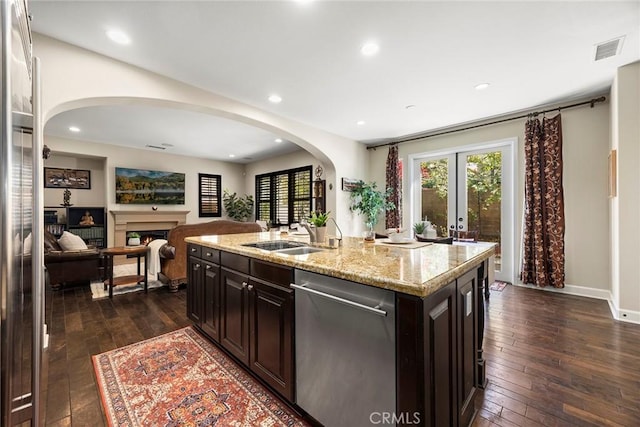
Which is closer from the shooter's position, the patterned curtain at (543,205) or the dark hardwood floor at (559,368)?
the dark hardwood floor at (559,368)

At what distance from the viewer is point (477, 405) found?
1.64 meters

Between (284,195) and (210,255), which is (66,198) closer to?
(284,195)

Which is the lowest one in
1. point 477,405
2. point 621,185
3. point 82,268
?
point 477,405

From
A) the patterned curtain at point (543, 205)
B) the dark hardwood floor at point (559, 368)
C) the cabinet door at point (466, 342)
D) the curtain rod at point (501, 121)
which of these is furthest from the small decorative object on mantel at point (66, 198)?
the patterned curtain at point (543, 205)

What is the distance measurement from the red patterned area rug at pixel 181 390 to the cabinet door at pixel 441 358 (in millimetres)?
788

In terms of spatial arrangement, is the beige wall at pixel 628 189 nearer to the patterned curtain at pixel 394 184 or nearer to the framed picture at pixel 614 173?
the framed picture at pixel 614 173

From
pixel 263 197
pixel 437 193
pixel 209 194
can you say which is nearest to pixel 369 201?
pixel 437 193

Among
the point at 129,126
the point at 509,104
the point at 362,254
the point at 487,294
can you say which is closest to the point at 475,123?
the point at 509,104

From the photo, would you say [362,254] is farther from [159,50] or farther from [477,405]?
[159,50]

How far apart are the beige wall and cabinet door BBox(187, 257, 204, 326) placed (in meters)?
4.35

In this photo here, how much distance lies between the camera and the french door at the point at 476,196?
441 centimetres

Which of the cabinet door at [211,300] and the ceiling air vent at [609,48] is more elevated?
the ceiling air vent at [609,48]

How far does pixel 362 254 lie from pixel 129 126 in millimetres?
5227

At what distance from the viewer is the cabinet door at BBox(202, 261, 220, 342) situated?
7.33 feet
